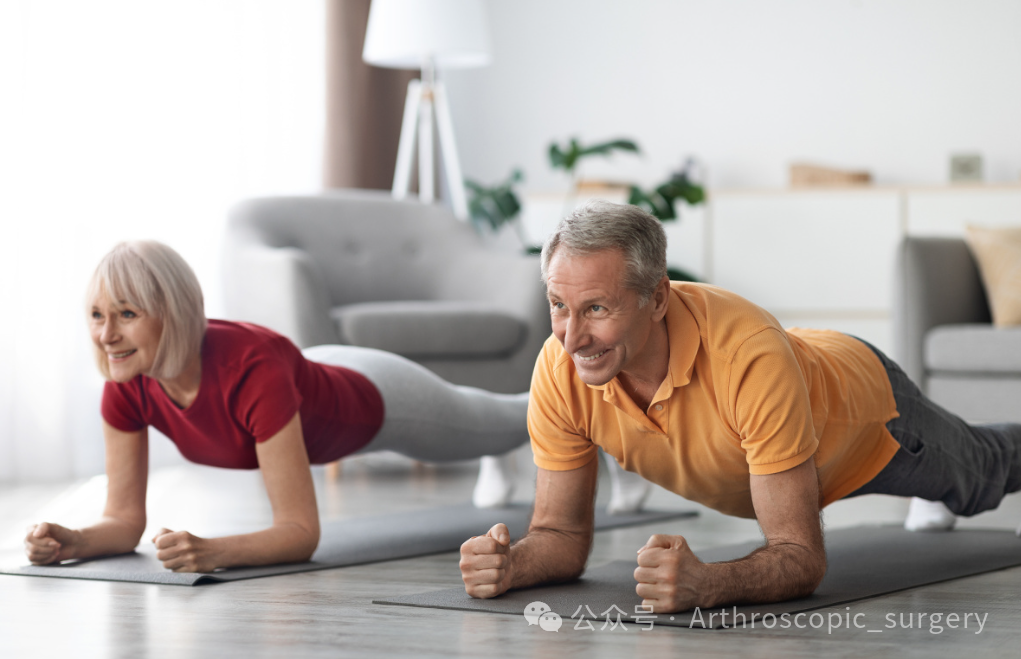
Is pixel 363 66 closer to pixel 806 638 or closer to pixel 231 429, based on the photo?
pixel 231 429

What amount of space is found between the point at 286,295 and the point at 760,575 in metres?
2.21

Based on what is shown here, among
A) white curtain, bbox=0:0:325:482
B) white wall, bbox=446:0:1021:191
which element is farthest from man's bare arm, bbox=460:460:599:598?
white wall, bbox=446:0:1021:191

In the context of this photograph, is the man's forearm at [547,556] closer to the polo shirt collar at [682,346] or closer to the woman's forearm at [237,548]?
the polo shirt collar at [682,346]

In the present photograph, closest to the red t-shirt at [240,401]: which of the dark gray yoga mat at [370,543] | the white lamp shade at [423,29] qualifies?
the dark gray yoga mat at [370,543]

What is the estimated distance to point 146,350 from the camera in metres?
2.09

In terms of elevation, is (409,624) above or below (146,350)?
below

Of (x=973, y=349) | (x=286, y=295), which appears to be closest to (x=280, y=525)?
(x=286, y=295)

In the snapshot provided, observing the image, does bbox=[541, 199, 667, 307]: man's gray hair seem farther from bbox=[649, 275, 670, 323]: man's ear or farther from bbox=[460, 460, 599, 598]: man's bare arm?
bbox=[460, 460, 599, 598]: man's bare arm

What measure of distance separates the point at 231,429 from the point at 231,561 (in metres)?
0.24

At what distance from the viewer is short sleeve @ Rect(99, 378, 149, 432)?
2.22 m

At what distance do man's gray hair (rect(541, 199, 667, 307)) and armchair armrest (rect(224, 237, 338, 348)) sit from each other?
2026 mm

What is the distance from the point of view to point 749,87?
5719mm

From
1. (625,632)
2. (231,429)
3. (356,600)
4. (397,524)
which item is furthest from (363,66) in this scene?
(625,632)

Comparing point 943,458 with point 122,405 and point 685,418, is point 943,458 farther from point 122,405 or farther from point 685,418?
point 122,405
